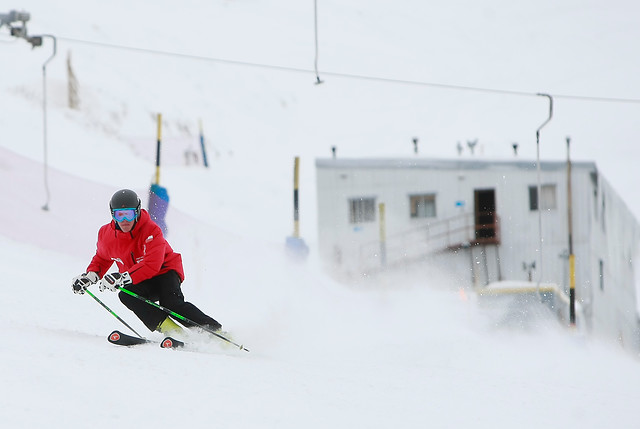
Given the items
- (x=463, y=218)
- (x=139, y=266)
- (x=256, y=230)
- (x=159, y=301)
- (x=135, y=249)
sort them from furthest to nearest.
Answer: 1. (x=256, y=230)
2. (x=463, y=218)
3. (x=159, y=301)
4. (x=135, y=249)
5. (x=139, y=266)

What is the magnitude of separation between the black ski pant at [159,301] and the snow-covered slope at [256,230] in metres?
0.42

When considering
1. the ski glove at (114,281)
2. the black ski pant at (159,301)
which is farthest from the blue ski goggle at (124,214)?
the black ski pant at (159,301)

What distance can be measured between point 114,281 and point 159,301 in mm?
805

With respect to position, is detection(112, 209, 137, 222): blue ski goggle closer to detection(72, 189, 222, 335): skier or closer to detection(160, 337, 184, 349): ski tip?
detection(72, 189, 222, 335): skier

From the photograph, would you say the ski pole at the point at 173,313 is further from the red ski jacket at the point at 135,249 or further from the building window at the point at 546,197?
the building window at the point at 546,197

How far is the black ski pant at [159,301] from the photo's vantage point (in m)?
7.32

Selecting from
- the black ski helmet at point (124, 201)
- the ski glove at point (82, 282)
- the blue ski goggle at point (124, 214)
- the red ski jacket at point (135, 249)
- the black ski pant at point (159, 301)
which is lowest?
the black ski pant at point (159, 301)

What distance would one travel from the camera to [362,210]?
29594 millimetres

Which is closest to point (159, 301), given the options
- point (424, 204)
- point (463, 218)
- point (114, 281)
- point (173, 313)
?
point (173, 313)

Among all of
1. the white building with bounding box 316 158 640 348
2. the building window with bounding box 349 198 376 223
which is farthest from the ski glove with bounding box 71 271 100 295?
the building window with bounding box 349 198 376 223

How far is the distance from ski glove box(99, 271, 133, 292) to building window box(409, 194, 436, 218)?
2291cm

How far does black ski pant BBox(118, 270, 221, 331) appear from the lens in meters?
7.32

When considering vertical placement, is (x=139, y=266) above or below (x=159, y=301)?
above

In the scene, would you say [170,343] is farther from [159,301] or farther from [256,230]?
[256,230]
